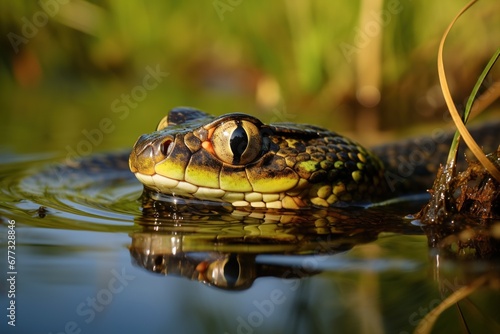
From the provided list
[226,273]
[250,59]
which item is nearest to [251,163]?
[226,273]

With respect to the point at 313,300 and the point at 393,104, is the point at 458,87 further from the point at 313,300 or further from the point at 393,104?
the point at 313,300

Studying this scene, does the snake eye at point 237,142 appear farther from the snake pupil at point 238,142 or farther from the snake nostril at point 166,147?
the snake nostril at point 166,147

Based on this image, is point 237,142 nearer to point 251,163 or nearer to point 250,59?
point 251,163

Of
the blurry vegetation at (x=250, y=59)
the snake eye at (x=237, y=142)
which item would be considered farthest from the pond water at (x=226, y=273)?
the blurry vegetation at (x=250, y=59)

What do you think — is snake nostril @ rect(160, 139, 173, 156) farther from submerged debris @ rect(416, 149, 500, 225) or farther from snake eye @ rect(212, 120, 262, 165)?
submerged debris @ rect(416, 149, 500, 225)

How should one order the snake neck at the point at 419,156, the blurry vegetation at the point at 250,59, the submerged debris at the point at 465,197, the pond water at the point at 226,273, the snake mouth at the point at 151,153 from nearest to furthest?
the pond water at the point at 226,273, the submerged debris at the point at 465,197, the snake mouth at the point at 151,153, the snake neck at the point at 419,156, the blurry vegetation at the point at 250,59

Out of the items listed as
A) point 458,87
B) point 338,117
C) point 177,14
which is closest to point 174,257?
point 338,117
